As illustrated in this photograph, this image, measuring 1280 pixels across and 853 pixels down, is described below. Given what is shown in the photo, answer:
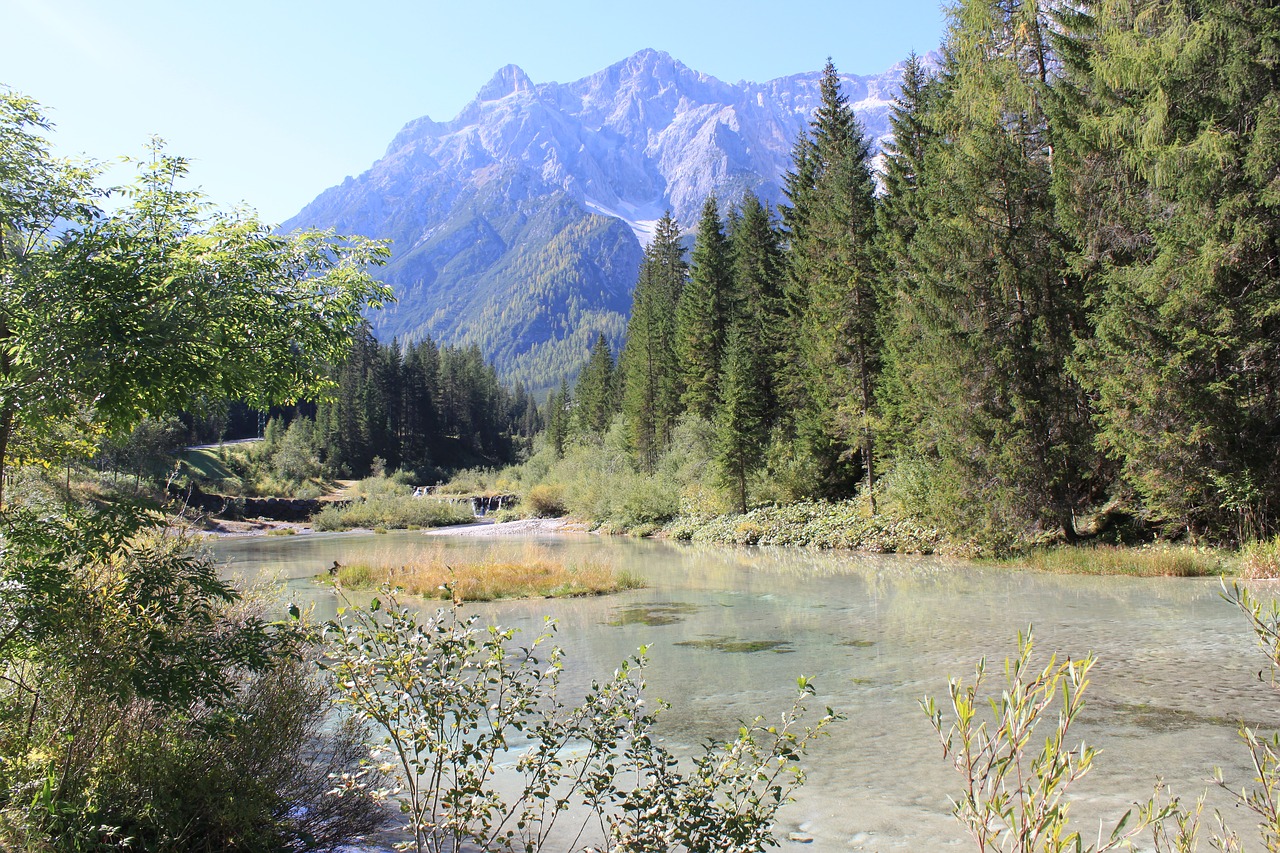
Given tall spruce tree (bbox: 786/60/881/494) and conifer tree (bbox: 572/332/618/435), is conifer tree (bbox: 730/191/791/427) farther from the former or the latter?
conifer tree (bbox: 572/332/618/435)

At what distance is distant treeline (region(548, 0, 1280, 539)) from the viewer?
15773 millimetres

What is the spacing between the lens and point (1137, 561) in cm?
1636

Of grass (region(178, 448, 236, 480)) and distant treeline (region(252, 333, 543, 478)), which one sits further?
distant treeline (region(252, 333, 543, 478))

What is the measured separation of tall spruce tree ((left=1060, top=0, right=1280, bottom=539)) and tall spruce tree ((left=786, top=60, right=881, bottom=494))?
1159 cm

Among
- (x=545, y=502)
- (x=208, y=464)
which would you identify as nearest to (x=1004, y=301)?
(x=545, y=502)

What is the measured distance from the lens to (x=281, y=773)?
477 centimetres

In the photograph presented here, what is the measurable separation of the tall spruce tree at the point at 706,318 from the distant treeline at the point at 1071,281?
42.0 ft

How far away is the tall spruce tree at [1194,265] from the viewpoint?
1549 centimetres

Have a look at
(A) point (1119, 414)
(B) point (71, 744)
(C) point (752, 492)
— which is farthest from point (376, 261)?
(C) point (752, 492)

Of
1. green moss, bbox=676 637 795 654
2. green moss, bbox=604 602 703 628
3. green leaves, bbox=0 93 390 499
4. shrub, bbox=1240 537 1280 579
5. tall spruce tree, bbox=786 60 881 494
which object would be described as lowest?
green moss, bbox=604 602 703 628

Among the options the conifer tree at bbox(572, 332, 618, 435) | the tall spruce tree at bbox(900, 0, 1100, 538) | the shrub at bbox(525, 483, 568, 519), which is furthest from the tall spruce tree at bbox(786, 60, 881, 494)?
the conifer tree at bbox(572, 332, 618, 435)

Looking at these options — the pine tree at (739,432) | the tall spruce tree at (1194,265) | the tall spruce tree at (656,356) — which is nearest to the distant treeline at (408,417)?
the tall spruce tree at (656,356)

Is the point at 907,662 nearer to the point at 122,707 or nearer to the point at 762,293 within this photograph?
the point at 122,707

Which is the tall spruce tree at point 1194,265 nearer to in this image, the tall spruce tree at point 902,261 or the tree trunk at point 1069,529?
the tree trunk at point 1069,529
